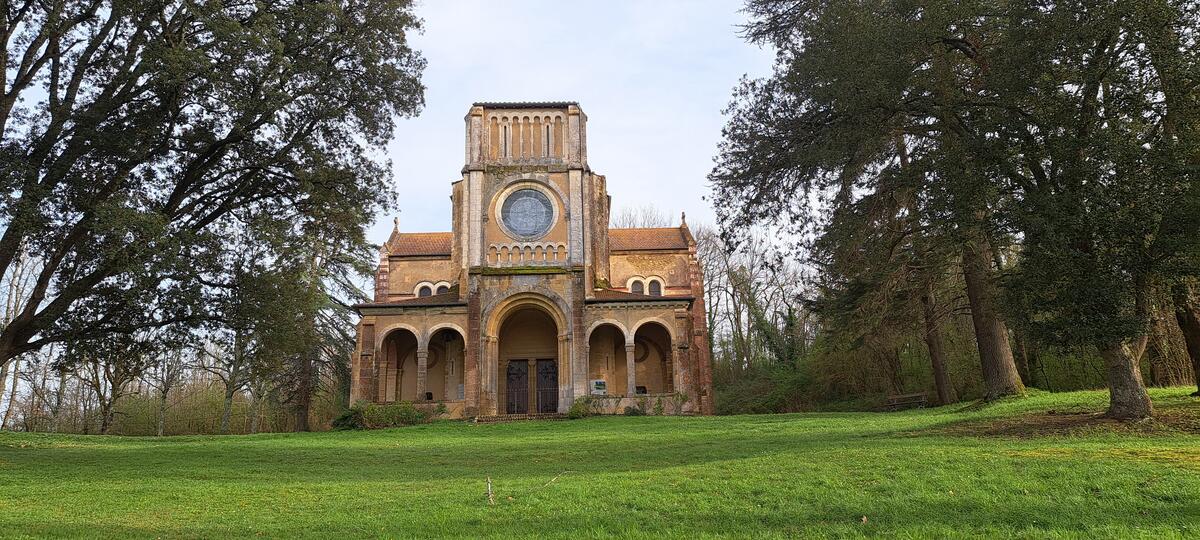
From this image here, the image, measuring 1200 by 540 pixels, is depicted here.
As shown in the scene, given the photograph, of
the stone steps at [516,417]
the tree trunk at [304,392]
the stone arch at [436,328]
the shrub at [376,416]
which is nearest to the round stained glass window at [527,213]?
the stone arch at [436,328]

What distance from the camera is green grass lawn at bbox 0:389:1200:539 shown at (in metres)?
7.98

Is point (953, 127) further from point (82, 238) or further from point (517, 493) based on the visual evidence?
point (82, 238)

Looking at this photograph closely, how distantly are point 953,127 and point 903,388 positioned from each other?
2045 centimetres

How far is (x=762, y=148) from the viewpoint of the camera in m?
17.7

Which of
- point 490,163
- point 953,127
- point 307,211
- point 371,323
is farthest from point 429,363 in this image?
point 953,127

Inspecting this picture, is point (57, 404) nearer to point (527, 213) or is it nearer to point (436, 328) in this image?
point (436, 328)

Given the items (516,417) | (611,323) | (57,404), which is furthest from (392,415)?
(57,404)

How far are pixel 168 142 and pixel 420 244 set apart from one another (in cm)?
2570

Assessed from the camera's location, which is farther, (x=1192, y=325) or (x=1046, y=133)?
(x=1192, y=325)

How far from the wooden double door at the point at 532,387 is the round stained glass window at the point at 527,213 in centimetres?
600

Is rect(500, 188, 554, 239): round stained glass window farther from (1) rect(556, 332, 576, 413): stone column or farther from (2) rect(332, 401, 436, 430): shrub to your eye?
(2) rect(332, 401, 436, 430): shrub

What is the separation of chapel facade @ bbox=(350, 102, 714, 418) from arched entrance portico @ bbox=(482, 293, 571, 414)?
6 centimetres

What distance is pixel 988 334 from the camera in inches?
845

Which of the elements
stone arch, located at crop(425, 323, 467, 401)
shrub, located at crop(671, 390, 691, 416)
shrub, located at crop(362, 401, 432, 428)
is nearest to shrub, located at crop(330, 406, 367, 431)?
shrub, located at crop(362, 401, 432, 428)
